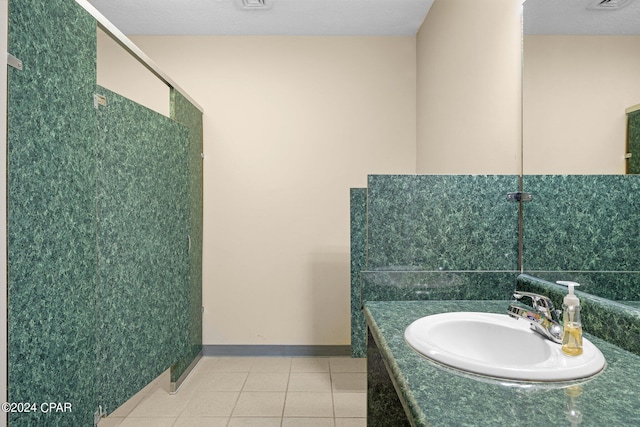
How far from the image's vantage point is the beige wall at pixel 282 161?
10.0 feet

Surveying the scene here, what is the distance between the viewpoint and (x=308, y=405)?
7.30 feet

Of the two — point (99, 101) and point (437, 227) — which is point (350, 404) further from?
point (99, 101)

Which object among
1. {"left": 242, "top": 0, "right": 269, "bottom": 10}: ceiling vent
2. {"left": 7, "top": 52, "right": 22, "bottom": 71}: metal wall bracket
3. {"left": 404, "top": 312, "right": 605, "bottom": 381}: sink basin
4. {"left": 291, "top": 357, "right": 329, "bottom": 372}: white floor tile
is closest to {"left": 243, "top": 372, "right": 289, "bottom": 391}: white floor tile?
{"left": 291, "top": 357, "right": 329, "bottom": 372}: white floor tile

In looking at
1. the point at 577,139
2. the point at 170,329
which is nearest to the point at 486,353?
the point at 577,139

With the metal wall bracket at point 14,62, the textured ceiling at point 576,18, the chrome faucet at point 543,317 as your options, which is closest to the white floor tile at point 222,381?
the chrome faucet at point 543,317

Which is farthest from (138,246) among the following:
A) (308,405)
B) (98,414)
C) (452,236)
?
(452,236)

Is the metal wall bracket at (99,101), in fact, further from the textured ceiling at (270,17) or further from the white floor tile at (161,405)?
the white floor tile at (161,405)

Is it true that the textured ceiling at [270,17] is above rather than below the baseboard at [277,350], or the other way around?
above

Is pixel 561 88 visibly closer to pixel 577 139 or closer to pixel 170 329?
pixel 577 139

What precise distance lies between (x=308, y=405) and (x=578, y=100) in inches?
82.5

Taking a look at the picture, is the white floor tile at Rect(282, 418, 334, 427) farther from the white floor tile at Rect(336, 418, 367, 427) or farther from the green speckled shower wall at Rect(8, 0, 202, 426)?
the green speckled shower wall at Rect(8, 0, 202, 426)

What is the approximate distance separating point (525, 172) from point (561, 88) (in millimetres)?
352

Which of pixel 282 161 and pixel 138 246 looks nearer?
pixel 138 246

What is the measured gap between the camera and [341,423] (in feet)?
6.72
